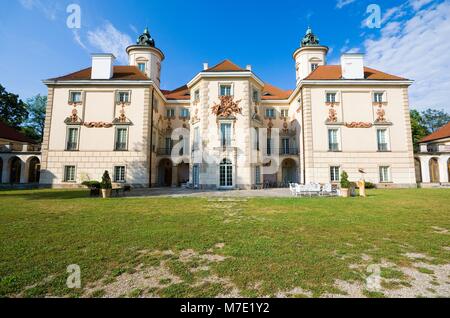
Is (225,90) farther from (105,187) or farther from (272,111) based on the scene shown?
(105,187)

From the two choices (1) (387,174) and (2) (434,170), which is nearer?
(1) (387,174)

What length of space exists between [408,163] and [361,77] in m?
10.3

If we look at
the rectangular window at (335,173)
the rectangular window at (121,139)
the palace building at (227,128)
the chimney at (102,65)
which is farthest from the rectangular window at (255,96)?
the chimney at (102,65)

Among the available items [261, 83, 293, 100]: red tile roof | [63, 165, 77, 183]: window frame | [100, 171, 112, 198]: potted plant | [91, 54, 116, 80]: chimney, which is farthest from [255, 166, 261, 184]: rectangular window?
[91, 54, 116, 80]: chimney

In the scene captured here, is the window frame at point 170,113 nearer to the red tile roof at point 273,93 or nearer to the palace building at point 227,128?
the palace building at point 227,128

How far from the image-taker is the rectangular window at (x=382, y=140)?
2272 cm

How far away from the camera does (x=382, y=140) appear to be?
2284 centimetres

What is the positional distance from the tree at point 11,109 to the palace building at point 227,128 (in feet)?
74.8

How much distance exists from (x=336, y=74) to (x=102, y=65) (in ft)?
86.9

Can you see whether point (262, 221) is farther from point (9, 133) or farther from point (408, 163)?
point (9, 133)

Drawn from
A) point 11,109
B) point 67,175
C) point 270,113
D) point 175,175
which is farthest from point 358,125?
point 11,109

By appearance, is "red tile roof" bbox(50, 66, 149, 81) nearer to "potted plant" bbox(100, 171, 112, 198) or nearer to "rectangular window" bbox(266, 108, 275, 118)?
"potted plant" bbox(100, 171, 112, 198)
